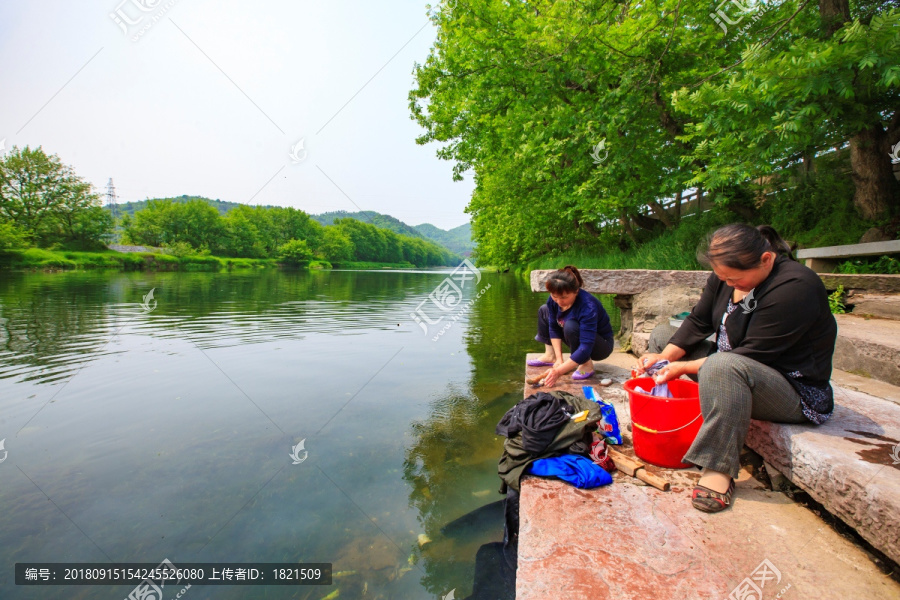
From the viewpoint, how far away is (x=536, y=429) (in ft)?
8.38

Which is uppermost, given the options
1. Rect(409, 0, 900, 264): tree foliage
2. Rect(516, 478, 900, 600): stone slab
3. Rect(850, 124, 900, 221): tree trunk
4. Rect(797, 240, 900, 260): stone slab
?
Rect(409, 0, 900, 264): tree foliage

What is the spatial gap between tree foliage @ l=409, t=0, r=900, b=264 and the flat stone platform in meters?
5.19

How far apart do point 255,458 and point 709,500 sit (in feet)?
11.6

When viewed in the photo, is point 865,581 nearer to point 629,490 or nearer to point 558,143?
point 629,490

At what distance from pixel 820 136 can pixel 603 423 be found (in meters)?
7.54

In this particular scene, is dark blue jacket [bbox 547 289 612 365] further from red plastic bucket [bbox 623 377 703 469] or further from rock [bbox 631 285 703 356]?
Answer: rock [bbox 631 285 703 356]

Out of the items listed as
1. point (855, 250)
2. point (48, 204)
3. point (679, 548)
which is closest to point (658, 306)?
point (855, 250)

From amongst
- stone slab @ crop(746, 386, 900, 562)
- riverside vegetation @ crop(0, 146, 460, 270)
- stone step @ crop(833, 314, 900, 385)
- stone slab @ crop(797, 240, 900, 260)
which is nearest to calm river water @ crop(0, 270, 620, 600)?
stone slab @ crop(746, 386, 900, 562)

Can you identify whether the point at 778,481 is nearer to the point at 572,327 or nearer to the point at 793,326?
the point at 793,326

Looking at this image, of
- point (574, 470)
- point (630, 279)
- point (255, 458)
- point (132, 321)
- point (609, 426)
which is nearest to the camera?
point (574, 470)

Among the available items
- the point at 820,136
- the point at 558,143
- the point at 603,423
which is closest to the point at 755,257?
the point at 603,423

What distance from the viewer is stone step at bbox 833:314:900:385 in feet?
10.3

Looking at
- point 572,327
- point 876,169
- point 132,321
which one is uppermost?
point 876,169

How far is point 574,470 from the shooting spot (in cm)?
232
